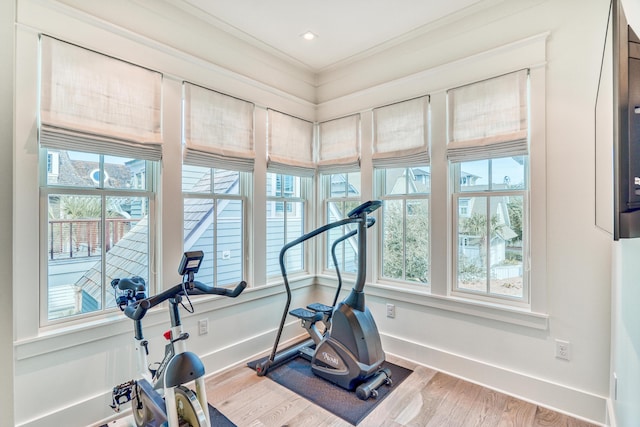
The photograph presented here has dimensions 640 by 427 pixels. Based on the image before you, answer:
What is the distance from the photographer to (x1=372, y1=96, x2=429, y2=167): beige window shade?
290 centimetres

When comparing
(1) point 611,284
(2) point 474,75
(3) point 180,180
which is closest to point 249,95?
(3) point 180,180

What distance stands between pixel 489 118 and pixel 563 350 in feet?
5.98

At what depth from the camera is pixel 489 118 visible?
8.25 ft

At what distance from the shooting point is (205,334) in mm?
2707

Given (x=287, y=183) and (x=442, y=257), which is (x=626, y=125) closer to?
(x=442, y=257)

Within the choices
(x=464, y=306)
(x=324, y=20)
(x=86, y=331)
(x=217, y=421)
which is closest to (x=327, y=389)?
(x=217, y=421)

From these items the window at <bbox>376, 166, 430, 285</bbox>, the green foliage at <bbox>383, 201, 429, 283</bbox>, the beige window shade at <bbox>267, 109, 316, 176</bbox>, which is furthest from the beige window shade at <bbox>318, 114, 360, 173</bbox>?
the green foliage at <bbox>383, 201, 429, 283</bbox>

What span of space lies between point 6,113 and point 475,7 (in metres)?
3.08

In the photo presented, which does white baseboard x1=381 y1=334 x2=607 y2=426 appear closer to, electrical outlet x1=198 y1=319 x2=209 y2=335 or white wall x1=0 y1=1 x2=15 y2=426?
electrical outlet x1=198 y1=319 x2=209 y2=335

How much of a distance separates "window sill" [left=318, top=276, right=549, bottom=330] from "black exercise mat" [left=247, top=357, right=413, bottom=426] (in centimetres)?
64

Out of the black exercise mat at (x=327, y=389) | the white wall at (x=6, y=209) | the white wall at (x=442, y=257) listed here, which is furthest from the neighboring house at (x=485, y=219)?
the white wall at (x=6, y=209)

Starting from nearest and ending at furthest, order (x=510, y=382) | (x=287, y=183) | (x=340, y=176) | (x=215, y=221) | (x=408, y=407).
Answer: (x=408, y=407) < (x=510, y=382) < (x=215, y=221) < (x=287, y=183) < (x=340, y=176)

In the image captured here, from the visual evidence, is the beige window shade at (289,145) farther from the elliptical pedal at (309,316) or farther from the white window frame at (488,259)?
the white window frame at (488,259)

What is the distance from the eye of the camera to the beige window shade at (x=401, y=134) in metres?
2.90
